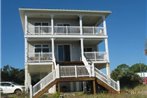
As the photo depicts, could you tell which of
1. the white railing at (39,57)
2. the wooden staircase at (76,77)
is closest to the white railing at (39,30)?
the white railing at (39,57)

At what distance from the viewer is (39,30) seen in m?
30.6

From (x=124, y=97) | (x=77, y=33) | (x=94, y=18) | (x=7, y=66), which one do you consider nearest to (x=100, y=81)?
(x=124, y=97)

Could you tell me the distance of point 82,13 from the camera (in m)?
31.8

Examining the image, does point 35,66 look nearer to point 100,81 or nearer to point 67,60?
point 67,60

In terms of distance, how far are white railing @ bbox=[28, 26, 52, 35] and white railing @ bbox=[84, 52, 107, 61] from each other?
450 centimetres

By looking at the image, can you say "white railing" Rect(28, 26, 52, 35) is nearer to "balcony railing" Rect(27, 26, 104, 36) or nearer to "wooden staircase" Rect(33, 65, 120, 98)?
"balcony railing" Rect(27, 26, 104, 36)

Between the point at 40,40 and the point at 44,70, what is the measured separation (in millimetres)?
3853

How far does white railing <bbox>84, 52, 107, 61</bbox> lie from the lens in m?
31.1

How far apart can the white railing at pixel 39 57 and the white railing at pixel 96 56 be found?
3857 mm

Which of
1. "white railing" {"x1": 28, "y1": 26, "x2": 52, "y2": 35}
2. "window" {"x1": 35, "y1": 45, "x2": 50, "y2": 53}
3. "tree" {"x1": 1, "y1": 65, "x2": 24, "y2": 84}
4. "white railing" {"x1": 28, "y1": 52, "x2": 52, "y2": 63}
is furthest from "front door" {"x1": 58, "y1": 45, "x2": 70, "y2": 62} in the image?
"tree" {"x1": 1, "y1": 65, "x2": 24, "y2": 84}

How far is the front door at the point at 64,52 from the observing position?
32.7 m

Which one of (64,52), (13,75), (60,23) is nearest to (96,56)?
(64,52)

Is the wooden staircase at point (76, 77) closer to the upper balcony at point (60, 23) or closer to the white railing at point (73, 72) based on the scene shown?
the white railing at point (73, 72)

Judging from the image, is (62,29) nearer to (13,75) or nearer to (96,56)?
(96,56)
